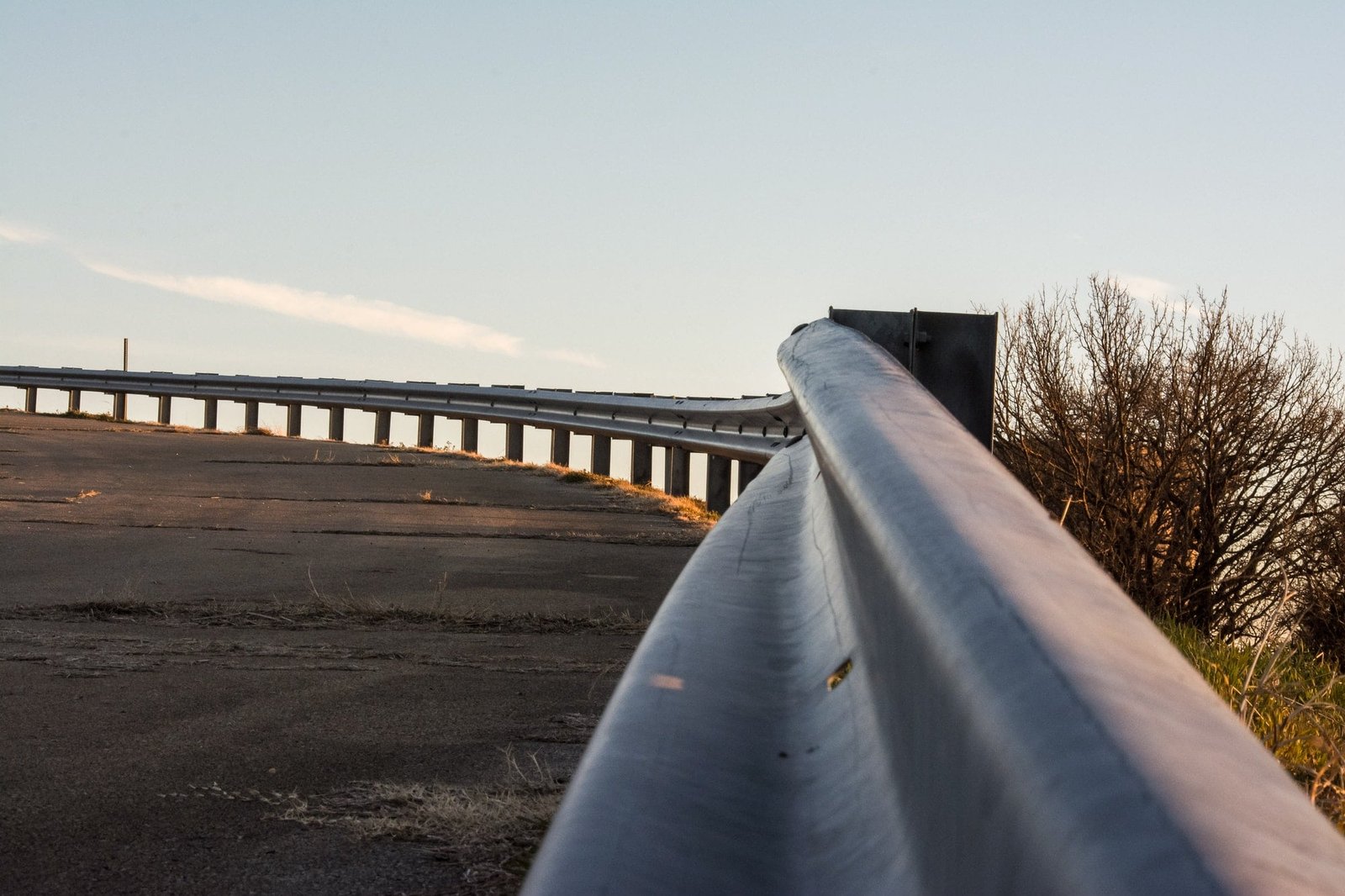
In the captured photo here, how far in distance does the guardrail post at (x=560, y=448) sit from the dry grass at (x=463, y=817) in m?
12.1

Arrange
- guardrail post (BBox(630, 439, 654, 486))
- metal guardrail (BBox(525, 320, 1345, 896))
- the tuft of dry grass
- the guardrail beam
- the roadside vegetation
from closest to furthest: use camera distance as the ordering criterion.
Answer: metal guardrail (BBox(525, 320, 1345, 896)), the guardrail beam, the tuft of dry grass, guardrail post (BBox(630, 439, 654, 486)), the roadside vegetation

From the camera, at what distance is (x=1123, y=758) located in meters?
0.70

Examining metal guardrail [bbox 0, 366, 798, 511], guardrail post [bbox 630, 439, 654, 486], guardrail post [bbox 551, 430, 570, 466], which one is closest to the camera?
metal guardrail [bbox 0, 366, 798, 511]

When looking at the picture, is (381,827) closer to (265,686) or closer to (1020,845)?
(265,686)

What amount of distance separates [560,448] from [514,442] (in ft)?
3.61

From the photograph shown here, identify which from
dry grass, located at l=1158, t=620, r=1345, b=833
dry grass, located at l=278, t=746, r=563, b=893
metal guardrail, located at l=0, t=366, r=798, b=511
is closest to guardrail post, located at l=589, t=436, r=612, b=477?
metal guardrail, located at l=0, t=366, r=798, b=511

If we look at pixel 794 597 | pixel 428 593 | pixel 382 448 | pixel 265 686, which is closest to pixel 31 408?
pixel 382 448

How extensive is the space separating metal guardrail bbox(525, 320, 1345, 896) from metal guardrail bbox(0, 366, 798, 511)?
12.7ft

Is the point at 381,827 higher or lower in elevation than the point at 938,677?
lower

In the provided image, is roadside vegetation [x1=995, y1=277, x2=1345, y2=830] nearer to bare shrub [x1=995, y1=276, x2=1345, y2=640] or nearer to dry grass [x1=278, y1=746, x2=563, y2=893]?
bare shrub [x1=995, y1=276, x2=1345, y2=640]

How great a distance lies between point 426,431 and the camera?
62.9 feet

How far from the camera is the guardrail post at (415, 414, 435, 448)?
62.8 feet

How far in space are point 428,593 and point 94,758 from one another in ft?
8.57

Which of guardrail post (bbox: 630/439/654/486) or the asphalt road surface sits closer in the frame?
the asphalt road surface
